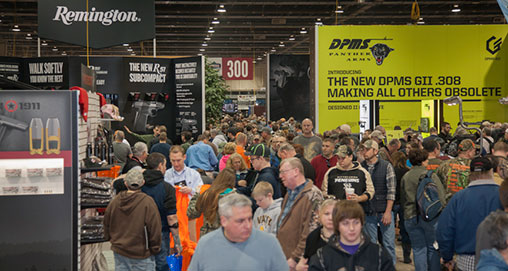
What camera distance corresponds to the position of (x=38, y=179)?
17.9 feet

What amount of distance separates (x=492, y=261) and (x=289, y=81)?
19319mm

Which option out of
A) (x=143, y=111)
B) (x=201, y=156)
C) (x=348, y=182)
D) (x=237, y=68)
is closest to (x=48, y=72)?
(x=143, y=111)

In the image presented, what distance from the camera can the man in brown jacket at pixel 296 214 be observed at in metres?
4.07

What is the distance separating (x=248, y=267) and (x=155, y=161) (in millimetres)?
3010

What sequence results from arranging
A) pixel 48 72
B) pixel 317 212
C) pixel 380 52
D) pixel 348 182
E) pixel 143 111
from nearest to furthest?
pixel 317 212
pixel 348 182
pixel 380 52
pixel 143 111
pixel 48 72

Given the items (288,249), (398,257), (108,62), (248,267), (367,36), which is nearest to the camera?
(248,267)

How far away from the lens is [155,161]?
228 inches

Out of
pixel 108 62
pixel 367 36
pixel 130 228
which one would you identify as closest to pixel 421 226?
pixel 130 228

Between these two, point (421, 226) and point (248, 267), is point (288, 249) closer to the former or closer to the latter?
point (248, 267)

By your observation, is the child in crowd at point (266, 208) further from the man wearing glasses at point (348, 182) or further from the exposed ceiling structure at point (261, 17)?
the exposed ceiling structure at point (261, 17)

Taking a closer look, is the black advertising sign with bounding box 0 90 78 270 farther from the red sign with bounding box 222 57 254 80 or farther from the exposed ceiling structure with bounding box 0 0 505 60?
the red sign with bounding box 222 57 254 80

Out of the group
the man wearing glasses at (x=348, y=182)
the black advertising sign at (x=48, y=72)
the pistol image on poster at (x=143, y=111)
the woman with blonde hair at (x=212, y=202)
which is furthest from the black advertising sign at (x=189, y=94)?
the woman with blonde hair at (x=212, y=202)

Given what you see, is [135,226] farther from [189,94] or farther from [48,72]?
[48,72]

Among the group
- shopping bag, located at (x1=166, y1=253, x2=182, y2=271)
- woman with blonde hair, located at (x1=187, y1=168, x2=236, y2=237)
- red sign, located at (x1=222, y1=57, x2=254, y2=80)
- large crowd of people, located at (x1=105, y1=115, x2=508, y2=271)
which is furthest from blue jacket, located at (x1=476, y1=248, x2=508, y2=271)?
red sign, located at (x1=222, y1=57, x2=254, y2=80)
